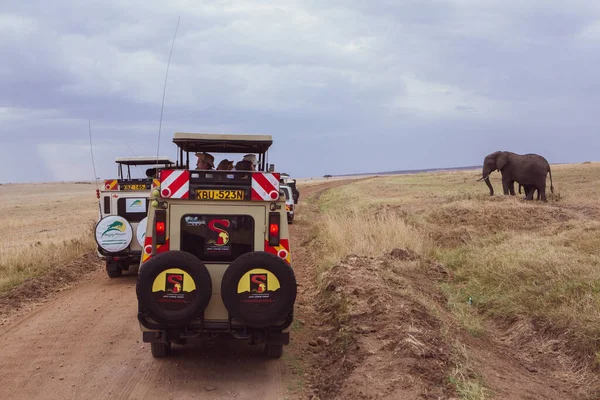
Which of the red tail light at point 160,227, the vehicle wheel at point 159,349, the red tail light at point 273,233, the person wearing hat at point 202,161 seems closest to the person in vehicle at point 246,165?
the person wearing hat at point 202,161

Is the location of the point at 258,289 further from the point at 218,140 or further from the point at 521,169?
the point at 521,169

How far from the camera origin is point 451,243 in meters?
15.2

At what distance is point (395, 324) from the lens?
25.0 ft

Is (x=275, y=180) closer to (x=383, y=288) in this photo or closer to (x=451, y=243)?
(x=383, y=288)

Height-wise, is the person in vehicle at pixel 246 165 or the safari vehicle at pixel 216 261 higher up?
the person in vehicle at pixel 246 165

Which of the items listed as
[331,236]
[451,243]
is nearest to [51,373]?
[331,236]

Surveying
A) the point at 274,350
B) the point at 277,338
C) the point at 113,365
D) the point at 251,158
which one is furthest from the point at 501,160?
the point at 113,365

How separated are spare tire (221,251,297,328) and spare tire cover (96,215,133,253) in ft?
21.7

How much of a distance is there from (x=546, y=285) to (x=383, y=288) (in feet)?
8.23

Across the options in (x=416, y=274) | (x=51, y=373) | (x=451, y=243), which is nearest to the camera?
(x=51, y=373)

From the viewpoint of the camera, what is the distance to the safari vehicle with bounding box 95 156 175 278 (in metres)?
12.6

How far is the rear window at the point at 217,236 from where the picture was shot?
711cm

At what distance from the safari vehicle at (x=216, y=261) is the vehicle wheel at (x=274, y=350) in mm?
173

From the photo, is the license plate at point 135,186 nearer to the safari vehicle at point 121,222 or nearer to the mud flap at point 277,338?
the safari vehicle at point 121,222
